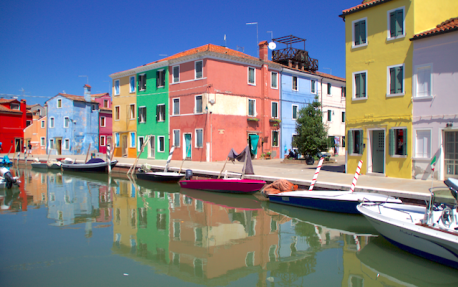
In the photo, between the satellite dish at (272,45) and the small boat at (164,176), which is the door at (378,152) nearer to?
the small boat at (164,176)

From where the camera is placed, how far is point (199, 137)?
26531 millimetres

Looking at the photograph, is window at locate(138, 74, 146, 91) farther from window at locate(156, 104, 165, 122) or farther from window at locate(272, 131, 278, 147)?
window at locate(272, 131, 278, 147)

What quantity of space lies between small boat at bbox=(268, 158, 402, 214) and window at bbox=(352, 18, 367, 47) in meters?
Result: 7.58

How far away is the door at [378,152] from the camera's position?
16.7 metres

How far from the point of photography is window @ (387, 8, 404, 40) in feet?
49.4

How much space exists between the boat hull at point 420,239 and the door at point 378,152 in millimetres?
8869

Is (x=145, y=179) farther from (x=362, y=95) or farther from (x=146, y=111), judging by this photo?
(x=362, y=95)

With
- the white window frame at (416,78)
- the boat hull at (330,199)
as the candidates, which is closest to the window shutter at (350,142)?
the white window frame at (416,78)

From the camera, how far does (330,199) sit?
38.7ft

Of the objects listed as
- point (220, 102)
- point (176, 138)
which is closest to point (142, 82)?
point (176, 138)

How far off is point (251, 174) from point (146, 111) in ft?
58.5

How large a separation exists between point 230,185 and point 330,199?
5643 mm

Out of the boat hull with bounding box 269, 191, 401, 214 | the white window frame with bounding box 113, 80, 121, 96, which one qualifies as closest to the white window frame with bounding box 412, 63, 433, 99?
the boat hull with bounding box 269, 191, 401, 214

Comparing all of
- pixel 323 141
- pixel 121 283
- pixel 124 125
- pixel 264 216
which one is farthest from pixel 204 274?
pixel 124 125
